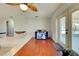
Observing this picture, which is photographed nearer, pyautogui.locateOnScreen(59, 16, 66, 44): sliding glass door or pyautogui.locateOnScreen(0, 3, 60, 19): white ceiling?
pyautogui.locateOnScreen(0, 3, 60, 19): white ceiling

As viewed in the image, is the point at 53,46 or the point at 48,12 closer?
the point at 48,12

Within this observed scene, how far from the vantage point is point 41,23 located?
1.43 m

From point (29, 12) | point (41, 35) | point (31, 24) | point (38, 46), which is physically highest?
point (29, 12)

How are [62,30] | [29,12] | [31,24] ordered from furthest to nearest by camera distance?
1. [62,30]
2. [31,24]
3. [29,12]

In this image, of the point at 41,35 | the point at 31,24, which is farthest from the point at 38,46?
the point at 31,24

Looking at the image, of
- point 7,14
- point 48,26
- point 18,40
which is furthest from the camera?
point 48,26

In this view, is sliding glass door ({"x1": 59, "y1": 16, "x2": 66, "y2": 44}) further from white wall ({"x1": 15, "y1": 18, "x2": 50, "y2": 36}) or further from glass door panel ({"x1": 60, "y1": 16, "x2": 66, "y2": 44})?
white wall ({"x1": 15, "y1": 18, "x2": 50, "y2": 36})

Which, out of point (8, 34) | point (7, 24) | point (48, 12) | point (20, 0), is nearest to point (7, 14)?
point (7, 24)

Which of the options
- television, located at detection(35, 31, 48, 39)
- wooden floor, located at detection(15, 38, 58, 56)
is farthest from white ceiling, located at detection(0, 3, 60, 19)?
wooden floor, located at detection(15, 38, 58, 56)

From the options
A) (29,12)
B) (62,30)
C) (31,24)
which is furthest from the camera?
(62,30)

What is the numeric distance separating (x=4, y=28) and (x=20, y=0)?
656 millimetres

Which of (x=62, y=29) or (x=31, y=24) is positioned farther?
(x=62, y=29)

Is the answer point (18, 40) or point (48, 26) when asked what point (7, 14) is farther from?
point (48, 26)

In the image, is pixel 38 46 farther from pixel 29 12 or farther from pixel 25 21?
pixel 29 12
